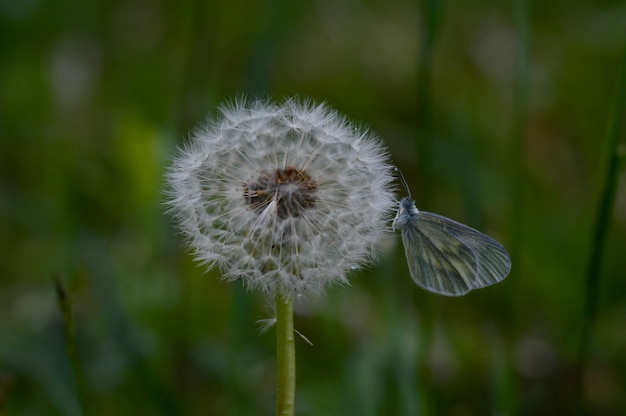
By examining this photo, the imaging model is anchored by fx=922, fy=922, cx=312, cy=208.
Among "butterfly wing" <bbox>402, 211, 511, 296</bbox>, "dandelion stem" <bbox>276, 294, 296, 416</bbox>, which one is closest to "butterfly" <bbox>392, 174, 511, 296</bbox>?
"butterfly wing" <bbox>402, 211, 511, 296</bbox>

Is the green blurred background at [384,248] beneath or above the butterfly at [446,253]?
above

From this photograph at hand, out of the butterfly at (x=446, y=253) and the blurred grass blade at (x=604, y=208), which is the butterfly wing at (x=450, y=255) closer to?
the butterfly at (x=446, y=253)

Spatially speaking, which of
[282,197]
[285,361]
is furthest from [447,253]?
[285,361]

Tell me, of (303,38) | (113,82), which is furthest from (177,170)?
(303,38)

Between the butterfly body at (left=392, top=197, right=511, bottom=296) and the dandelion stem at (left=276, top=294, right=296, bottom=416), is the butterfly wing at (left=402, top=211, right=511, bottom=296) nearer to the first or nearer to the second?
the butterfly body at (left=392, top=197, right=511, bottom=296)

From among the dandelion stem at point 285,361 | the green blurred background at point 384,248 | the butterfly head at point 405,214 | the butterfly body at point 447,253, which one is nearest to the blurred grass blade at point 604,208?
the green blurred background at point 384,248
